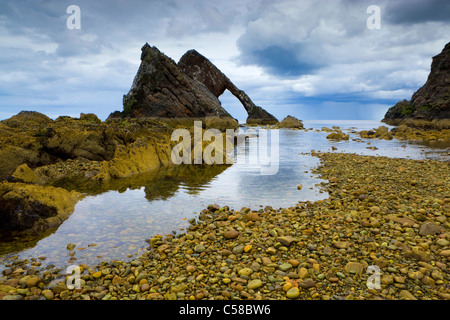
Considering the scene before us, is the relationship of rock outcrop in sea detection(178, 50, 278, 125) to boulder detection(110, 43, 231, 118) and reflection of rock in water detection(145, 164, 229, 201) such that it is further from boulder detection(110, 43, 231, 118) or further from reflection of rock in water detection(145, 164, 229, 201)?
reflection of rock in water detection(145, 164, 229, 201)

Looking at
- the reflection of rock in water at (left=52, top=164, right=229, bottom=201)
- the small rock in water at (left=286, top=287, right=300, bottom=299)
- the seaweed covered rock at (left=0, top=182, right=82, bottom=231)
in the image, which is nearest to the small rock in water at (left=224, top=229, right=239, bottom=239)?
the small rock in water at (left=286, top=287, right=300, bottom=299)

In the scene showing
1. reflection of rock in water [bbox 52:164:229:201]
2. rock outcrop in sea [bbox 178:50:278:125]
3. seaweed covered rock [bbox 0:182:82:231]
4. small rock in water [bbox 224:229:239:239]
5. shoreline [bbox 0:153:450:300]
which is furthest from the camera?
rock outcrop in sea [bbox 178:50:278:125]

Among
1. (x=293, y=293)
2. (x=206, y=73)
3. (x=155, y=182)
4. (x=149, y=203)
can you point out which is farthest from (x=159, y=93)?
(x=293, y=293)

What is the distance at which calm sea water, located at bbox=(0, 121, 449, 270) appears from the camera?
735 cm

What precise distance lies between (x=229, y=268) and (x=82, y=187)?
37.7ft

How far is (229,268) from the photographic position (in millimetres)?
5758

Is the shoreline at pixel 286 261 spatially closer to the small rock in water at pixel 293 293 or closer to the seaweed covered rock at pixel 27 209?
the small rock in water at pixel 293 293

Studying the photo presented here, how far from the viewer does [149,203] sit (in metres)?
11.5

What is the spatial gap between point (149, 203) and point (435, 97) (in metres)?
94.0

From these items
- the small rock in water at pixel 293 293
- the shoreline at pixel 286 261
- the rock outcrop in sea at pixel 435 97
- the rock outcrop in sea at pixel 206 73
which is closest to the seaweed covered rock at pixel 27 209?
the shoreline at pixel 286 261

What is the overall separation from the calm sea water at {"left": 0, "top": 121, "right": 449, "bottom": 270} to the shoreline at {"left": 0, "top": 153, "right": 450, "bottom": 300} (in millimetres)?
839

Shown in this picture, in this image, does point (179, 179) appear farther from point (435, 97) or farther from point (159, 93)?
point (435, 97)

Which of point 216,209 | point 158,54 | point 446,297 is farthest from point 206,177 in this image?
point 158,54

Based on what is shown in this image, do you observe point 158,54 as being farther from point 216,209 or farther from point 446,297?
point 446,297
